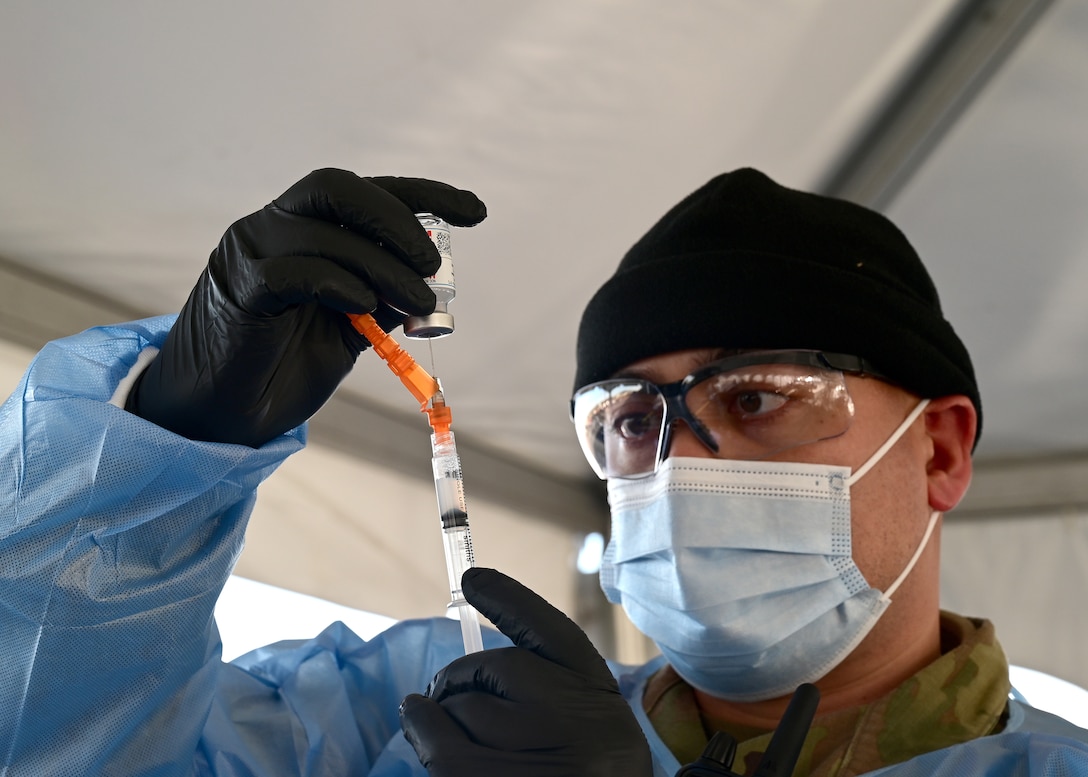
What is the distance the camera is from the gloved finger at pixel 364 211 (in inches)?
40.9

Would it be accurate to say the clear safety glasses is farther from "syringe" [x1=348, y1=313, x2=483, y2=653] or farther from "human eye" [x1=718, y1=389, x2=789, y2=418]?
"syringe" [x1=348, y1=313, x2=483, y2=653]

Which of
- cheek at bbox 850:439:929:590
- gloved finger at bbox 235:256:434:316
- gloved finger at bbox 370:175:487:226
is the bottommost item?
cheek at bbox 850:439:929:590

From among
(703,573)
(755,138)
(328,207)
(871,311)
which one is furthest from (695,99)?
(328,207)

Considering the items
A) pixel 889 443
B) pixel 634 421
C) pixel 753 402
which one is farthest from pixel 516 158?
pixel 889 443

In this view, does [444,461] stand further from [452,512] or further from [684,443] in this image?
[684,443]

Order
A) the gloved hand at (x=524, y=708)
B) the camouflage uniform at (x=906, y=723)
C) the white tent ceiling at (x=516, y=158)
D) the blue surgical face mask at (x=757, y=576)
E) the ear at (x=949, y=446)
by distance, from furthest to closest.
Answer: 1. the white tent ceiling at (x=516, y=158)
2. the ear at (x=949, y=446)
3. the blue surgical face mask at (x=757, y=576)
4. the camouflage uniform at (x=906, y=723)
5. the gloved hand at (x=524, y=708)

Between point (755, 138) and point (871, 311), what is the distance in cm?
97

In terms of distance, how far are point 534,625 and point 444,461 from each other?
218 millimetres

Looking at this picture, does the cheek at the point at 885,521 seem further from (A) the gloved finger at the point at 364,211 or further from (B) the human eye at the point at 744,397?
(A) the gloved finger at the point at 364,211

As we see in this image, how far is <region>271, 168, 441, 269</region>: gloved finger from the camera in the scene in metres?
1.04

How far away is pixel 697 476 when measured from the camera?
1.46 m

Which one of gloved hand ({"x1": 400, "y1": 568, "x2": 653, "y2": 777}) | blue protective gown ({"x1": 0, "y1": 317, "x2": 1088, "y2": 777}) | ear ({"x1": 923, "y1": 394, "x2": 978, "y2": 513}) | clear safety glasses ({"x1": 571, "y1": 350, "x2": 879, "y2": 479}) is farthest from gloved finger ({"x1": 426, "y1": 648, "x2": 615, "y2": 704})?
ear ({"x1": 923, "y1": 394, "x2": 978, "y2": 513})

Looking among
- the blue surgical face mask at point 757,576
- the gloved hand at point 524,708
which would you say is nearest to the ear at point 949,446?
the blue surgical face mask at point 757,576

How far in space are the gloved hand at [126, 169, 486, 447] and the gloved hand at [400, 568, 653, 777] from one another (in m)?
0.30
